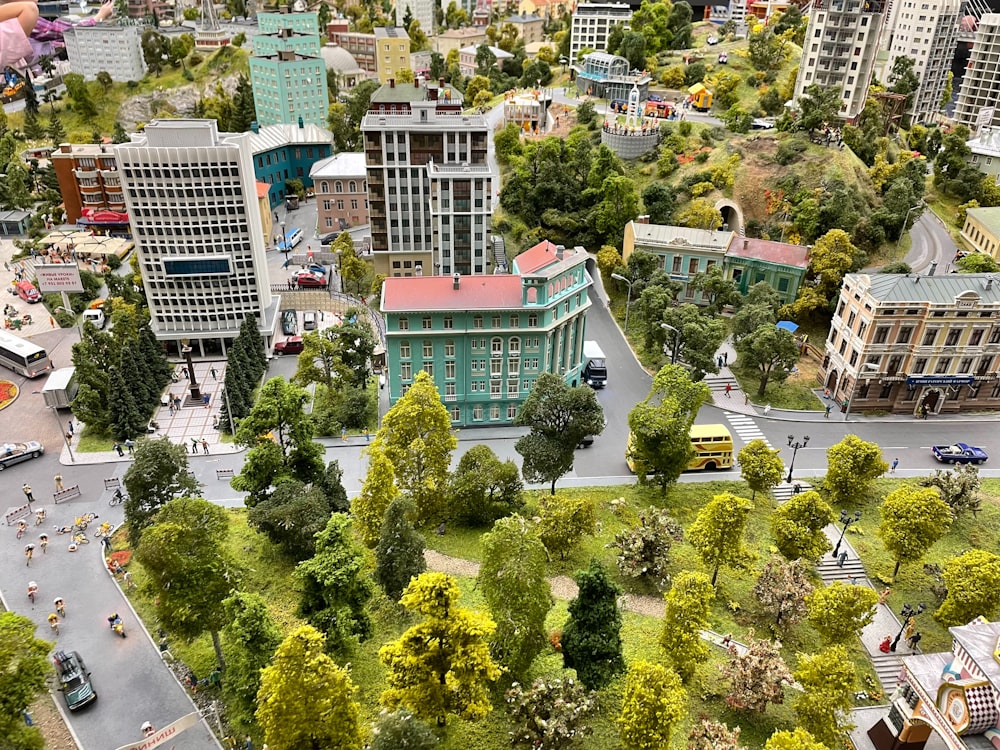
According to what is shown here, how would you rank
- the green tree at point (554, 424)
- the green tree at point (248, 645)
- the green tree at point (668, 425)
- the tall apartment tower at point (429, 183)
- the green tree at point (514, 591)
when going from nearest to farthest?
the green tree at point (248, 645) < the green tree at point (514, 591) < the green tree at point (668, 425) < the green tree at point (554, 424) < the tall apartment tower at point (429, 183)

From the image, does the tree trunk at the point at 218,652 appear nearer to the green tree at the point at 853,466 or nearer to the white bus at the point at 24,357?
the green tree at the point at 853,466

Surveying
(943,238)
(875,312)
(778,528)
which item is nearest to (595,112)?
(943,238)

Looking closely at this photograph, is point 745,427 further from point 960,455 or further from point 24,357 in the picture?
point 24,357

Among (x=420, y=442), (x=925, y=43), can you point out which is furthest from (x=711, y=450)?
(x=925, y=43)

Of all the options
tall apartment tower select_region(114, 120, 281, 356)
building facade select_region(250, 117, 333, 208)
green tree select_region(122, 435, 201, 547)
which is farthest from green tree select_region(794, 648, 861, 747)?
building facade select_region(250, 117, 333, 208)

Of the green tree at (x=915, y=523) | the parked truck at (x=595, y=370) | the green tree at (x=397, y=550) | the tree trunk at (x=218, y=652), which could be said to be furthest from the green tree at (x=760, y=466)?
the tree trunk at (x=218, y=652)

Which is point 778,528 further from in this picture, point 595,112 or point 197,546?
point 595,112

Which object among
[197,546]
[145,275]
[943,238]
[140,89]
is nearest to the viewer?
[197,546]
